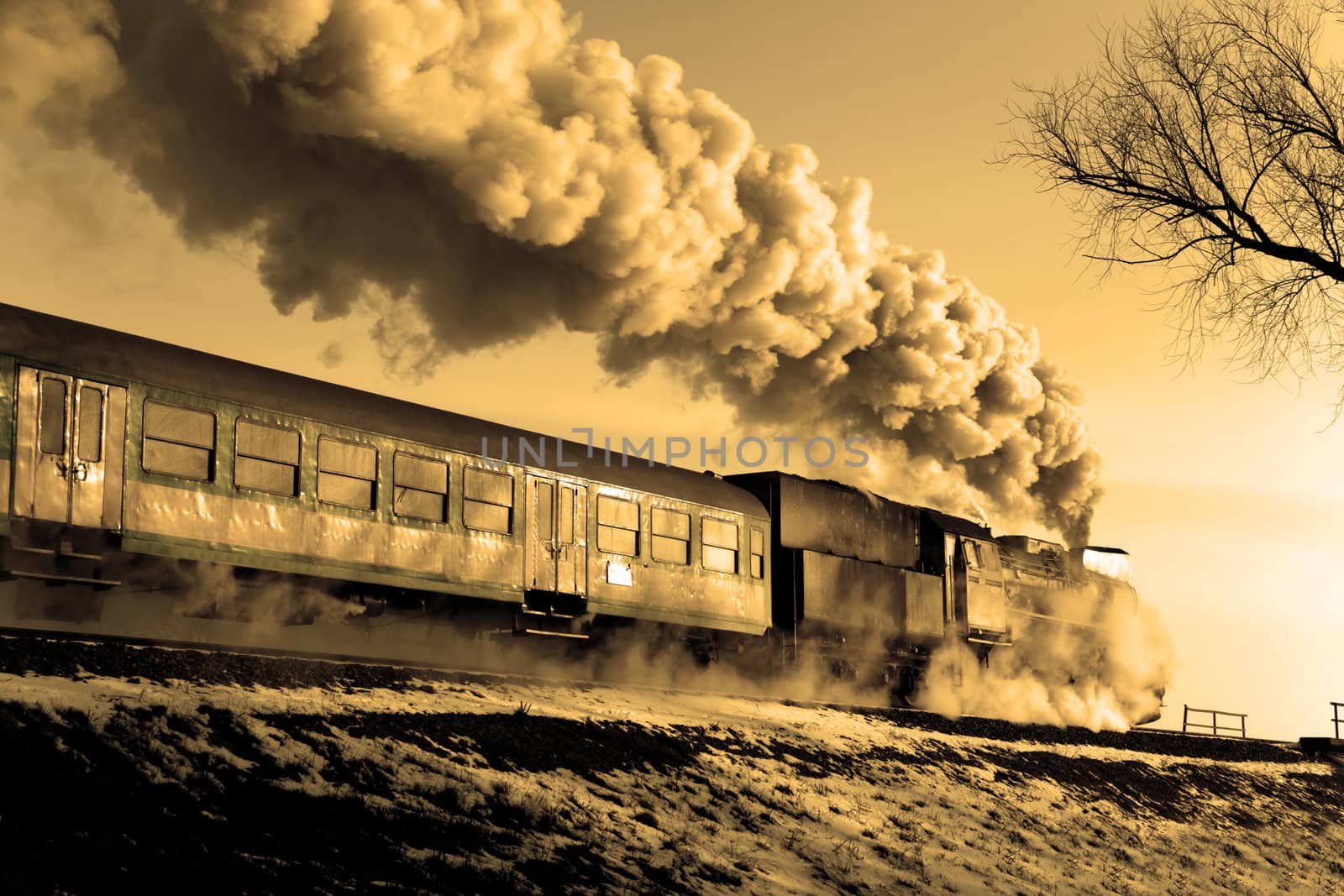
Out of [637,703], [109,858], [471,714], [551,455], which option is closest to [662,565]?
[551,455]

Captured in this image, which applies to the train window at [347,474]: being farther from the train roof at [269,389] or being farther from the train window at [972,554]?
the train window at [972,554]

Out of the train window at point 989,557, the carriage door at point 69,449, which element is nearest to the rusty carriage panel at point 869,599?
the train window at point 989,557

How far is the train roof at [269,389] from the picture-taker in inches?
508

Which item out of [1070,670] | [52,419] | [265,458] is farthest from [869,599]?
[52,419]

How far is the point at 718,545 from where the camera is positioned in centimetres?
2033

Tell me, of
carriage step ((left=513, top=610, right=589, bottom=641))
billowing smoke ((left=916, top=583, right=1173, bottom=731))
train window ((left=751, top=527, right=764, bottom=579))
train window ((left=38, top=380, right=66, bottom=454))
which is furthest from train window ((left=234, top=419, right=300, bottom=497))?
billowing smoke ((left=916, top=583, right=1173, bottom=731))

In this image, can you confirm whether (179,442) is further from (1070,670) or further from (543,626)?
(1070,670)

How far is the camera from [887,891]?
11.5 meters

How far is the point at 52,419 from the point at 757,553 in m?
11.4

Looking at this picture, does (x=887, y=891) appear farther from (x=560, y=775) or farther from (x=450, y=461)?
(x=450, y=461)

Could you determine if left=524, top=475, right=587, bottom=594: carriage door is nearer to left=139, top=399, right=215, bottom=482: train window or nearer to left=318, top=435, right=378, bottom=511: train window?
left=318, top=435, right=378, bottom=511: train window

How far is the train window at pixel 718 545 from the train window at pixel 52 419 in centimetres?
974

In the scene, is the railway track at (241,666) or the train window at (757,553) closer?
the railway track at (241,666)

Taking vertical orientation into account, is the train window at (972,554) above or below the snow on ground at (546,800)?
above
